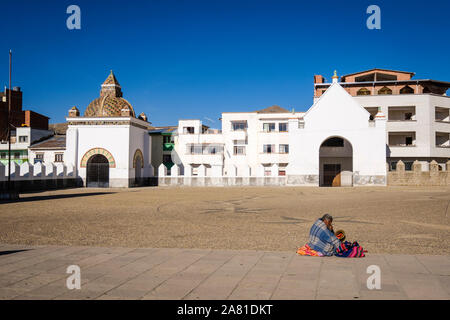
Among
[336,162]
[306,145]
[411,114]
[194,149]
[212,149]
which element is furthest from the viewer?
[194,149]

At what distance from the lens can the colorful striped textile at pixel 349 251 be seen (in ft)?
26.3

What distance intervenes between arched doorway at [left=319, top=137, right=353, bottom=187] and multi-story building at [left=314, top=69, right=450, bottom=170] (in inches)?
207

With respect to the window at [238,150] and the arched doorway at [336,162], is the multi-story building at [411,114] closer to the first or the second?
the arched doorway at [336,162]

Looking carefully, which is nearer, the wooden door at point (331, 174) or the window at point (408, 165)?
the wooden door at point (331, 174)

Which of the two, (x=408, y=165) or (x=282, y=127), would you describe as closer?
(x=408, y=165)

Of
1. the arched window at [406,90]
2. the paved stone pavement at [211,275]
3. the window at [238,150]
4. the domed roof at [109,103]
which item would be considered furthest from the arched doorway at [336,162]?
the paved stone pavement at [211,275]

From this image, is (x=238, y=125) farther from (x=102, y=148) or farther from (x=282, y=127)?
(x=102, y=148)

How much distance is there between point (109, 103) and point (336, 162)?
25.8 m

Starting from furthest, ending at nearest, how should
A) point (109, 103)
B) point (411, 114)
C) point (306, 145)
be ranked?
point (411, 114) < point (109, 103) < point (306, 145)

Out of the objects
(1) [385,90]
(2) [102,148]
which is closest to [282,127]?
(1) [385,90]

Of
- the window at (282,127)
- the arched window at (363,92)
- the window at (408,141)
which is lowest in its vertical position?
the window at (408,141)

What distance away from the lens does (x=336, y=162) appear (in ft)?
138

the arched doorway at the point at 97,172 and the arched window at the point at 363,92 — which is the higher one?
the arched window at the point at 363,92

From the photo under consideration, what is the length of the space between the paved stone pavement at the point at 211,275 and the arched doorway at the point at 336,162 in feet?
113
